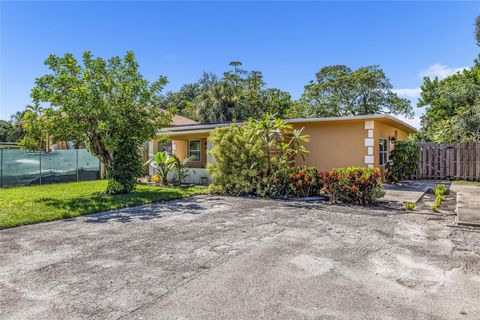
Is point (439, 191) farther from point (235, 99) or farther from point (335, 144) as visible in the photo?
point (235, 99)

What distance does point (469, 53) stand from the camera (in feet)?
72.1

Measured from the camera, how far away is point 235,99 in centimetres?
2506

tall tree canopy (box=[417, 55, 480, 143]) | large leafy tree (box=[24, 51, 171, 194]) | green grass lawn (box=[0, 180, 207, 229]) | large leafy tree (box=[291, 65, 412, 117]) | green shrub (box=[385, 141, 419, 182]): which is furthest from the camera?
large leafy tree (box=[291, 65, 412, 117])

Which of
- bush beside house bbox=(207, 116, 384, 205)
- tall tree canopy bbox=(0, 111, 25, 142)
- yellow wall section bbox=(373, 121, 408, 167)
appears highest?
tall tree canopy bbox=(0, 111, 25, 142)

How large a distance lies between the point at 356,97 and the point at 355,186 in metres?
22.5

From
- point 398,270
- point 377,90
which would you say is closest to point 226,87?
point 377,90

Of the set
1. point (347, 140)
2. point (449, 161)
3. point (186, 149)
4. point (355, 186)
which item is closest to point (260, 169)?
point (355, 186)

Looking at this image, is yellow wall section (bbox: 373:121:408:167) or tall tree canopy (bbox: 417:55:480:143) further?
tall tree canopy (bbox: 417:55:480:143)

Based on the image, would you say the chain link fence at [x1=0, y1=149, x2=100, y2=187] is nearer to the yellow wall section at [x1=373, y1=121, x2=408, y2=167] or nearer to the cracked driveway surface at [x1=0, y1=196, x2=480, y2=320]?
the cracked driveway surface at [x1=0, y1=196, x2=480, y2=320]

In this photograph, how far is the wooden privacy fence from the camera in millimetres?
15328

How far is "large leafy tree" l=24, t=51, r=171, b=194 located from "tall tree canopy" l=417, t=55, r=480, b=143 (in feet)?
48.4

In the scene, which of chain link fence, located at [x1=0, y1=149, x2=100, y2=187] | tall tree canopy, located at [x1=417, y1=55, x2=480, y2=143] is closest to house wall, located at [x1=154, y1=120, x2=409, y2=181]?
tall tree canopy, located at [x1=417, y1=55, x2=480, y2=143]

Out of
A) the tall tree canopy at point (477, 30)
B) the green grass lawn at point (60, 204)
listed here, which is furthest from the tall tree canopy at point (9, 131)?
the tall tree canopy at point (477, 30)

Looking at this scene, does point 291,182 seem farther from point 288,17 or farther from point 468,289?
point 288,17
